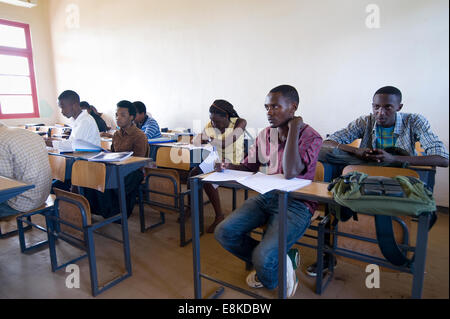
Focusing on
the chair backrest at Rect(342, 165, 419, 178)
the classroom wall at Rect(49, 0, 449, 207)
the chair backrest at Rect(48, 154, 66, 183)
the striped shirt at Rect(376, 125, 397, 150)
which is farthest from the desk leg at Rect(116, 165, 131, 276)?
the classroom wall at Rect(49, 0, 449, 207)

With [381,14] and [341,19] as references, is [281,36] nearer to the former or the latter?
[341,19]

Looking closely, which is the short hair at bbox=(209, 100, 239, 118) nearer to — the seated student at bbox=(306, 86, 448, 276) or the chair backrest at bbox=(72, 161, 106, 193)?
the seated student at bbox=(306, 86, 448, 276)

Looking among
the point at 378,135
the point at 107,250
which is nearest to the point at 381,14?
the point at 378,135

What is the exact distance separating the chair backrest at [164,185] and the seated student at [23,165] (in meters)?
0.76

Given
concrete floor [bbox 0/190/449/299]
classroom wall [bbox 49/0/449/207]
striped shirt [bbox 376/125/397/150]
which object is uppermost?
classroom wall [bbox 49/0/449/207]

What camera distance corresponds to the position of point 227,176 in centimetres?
148

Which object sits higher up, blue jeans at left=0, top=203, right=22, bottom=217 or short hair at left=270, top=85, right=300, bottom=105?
short hair at left=270, top=85, right=300, bottom=105

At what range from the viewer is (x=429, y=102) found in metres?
2.88

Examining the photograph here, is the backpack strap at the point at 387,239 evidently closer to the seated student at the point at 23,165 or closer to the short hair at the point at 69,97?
the seated student at the point at 23,165

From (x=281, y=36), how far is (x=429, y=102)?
1.91 metres

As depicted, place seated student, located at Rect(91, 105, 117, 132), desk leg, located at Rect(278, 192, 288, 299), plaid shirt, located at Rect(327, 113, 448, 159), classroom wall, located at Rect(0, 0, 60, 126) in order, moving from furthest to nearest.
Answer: classroom wall, located at Rect(0, 0, 60, 126) < seated student, located at Rect(91, 105, 117, 132) < plaid shirt, located at Rect(327, 113, 448, 159) < desk leg, located at Rect(278, 192, 288, 299)

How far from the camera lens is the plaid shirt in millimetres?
1917

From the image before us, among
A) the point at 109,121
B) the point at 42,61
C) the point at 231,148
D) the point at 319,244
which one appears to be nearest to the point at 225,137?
the point at 231,148

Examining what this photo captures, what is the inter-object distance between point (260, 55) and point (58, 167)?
9.72ft
